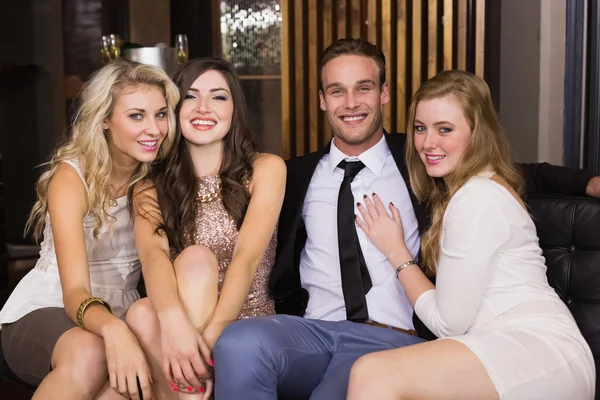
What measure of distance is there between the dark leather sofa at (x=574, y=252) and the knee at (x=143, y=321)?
441 millimetres

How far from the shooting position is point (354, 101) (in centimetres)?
276

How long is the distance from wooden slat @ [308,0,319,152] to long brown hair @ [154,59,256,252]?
6.01 feet

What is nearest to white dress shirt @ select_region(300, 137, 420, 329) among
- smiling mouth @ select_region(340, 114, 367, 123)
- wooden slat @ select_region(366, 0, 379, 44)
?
smiling mouth @ select_region(340, 114, 367, 123)

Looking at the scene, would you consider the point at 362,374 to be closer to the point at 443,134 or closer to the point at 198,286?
the point at 198,286

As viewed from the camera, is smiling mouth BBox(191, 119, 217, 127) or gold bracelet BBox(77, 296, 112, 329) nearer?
gold bracelet BBox(77, 296, 112, 329)

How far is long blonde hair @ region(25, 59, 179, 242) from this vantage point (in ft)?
8.25

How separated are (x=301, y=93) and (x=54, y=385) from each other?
266 cm

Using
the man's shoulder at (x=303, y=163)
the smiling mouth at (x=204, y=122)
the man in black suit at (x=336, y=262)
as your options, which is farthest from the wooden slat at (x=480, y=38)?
the smiling mouth at (x=204, y=122)

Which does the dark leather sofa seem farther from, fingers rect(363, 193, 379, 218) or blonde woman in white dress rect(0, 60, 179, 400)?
fingers rect(363, 193, 379, 218)

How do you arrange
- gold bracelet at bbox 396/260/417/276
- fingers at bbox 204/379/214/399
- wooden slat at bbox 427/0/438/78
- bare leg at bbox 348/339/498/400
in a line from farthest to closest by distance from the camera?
wooden slat at bbox 427/0/438/78 < gold bracelet at bbox 396/260/417/276 < fingers at bbox 204/379/214/399 < bare leg at bbox 348/339/498/400

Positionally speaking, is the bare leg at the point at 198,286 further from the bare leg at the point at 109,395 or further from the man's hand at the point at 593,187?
the man's hand at the point at 593,187

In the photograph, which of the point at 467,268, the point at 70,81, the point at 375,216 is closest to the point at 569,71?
the point at 375,216

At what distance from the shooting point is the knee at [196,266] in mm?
2260

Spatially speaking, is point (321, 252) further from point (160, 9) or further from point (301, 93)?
point (160, 9)
